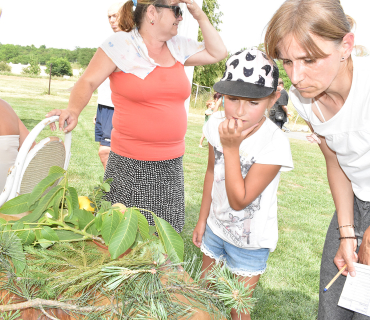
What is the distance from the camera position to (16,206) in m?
0.91

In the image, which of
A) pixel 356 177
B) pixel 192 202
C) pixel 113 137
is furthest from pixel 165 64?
pixel 192 202

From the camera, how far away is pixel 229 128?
131 centimetres

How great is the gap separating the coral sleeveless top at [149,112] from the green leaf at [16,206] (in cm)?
92

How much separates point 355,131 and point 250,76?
1.41 feet

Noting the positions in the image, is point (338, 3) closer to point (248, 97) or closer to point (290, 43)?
point (290, 43)

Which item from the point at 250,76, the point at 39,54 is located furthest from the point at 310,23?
the point at 39,54

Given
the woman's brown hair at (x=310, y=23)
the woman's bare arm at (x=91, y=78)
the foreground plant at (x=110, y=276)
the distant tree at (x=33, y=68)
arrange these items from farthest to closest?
the distant tree at (x=33, y=68), the woman's bare arm at (x=91, y=78), the woman's brown hair at (x=310, y=23), the foreground plant at (x=110, y=276)

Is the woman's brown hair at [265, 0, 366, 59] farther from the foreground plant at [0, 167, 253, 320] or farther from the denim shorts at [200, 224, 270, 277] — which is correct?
the denim shorts at [200, 224, 270, 277]

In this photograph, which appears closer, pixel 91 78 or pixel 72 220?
pixel 72 220

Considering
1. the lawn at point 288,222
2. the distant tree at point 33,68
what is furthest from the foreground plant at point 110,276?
the distant tree at point 33,68

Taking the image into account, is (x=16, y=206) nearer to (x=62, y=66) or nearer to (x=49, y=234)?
(x=49, y=234)

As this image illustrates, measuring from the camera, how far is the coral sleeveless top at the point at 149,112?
175 cm

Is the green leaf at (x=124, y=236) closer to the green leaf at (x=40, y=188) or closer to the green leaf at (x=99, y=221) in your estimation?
the green leaf at (x=99, y=221)

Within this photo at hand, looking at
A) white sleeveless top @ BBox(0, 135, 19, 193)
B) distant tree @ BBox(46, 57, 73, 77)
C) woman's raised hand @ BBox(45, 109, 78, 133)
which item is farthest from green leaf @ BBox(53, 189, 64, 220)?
distant tree @ BBox(46, 57, 73, 77)
